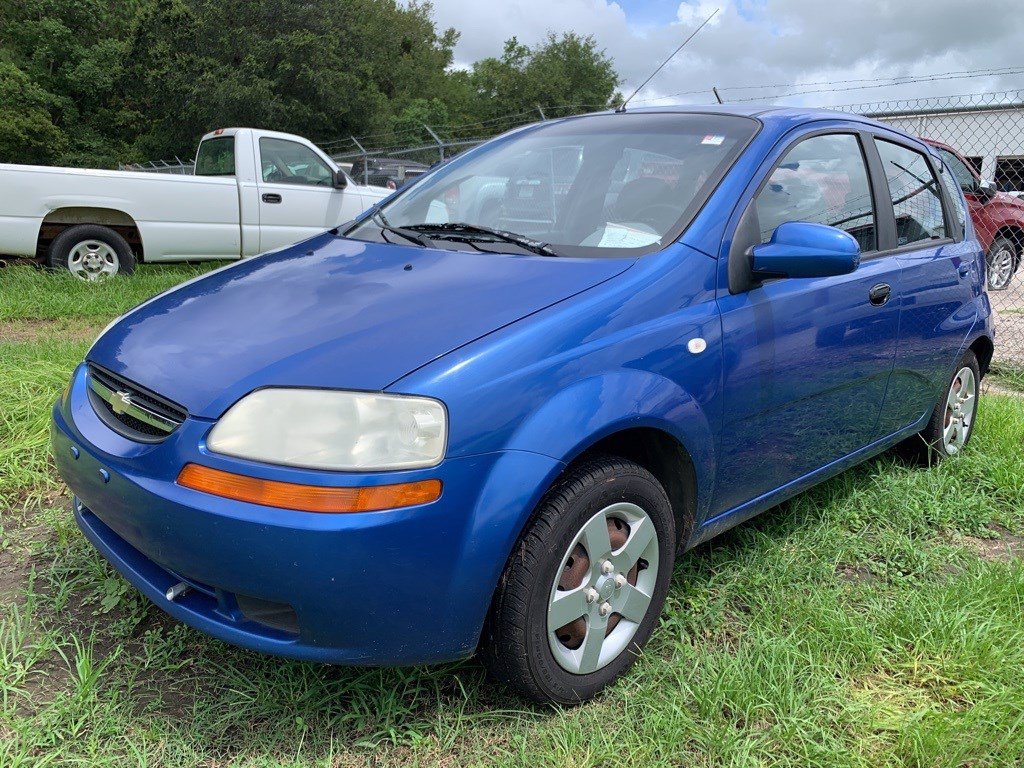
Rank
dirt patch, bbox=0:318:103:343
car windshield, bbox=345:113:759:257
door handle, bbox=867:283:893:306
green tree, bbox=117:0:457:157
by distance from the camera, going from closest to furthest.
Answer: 1. car windshield, bbox=345:113:759:257
2. door handle, bbox=867:283:893:306
3. dirt patch, bbox=0:318:103:343
4. green tree, bbox=117:0:457:157

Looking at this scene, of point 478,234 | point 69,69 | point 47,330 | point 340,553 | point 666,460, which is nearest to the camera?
point 340,553

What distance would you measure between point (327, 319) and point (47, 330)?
4608 millimetres

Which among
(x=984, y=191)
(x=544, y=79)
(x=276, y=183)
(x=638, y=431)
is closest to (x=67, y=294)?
(x=276, y=183)

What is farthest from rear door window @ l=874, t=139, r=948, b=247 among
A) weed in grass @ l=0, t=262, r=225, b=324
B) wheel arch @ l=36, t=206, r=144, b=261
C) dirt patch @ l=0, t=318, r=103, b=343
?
wheel arch @ l=36, t=206, r=144, b=261

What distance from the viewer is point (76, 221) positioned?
742cm

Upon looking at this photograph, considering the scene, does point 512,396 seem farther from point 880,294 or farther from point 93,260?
point 93,260

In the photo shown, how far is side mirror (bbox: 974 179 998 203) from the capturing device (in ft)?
32.1

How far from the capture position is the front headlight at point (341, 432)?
5.77 feet

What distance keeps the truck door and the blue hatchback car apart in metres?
5.89

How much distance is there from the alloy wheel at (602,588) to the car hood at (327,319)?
2.01 feet

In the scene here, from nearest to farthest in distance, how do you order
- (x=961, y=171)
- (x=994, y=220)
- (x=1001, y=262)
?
(x=961, y=171) → (x=994, y=220) → (x=1001, y=262)

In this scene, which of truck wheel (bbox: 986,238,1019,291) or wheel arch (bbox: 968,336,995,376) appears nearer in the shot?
wheel arch (bbox: 968,336,995,376)

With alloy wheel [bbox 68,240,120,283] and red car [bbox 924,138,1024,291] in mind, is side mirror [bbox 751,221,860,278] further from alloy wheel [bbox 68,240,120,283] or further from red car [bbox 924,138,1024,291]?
red car [bbox 924,138,1024,291]

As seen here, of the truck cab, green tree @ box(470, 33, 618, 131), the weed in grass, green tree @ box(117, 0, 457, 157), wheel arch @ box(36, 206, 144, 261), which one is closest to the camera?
the weed in grass
